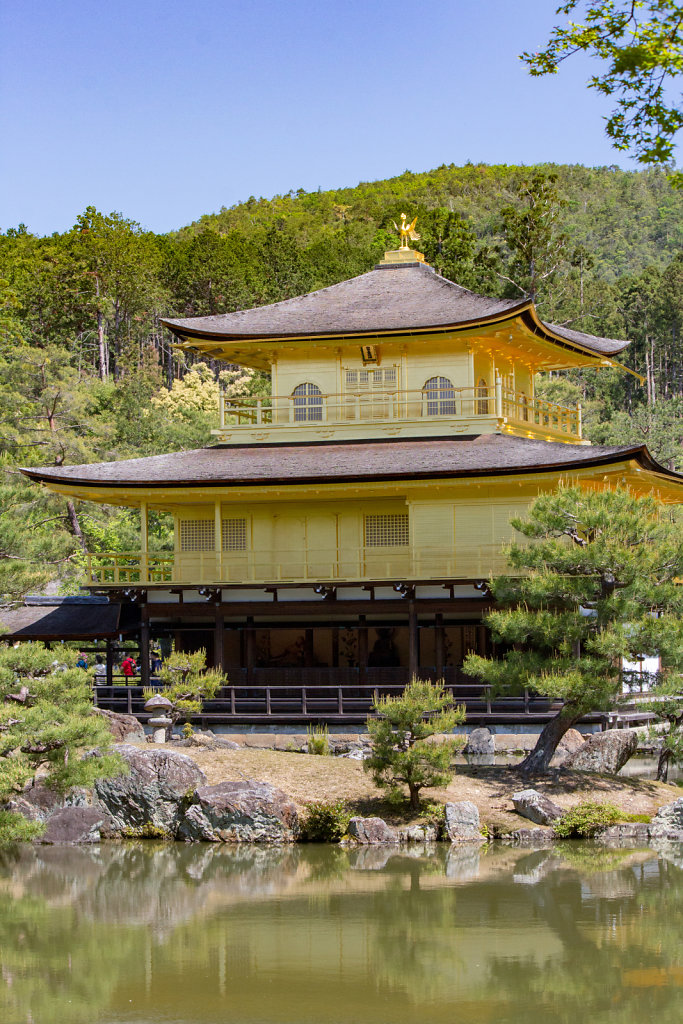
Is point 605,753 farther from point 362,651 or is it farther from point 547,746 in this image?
point 362,651

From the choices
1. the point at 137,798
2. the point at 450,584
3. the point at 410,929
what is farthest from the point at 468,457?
the point at 410,929

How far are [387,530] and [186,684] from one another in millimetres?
7531

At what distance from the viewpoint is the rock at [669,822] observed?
20.5 m

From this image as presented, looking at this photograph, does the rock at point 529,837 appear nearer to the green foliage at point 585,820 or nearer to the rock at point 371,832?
the green foliage at point 585,820

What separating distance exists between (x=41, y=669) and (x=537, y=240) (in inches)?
1758

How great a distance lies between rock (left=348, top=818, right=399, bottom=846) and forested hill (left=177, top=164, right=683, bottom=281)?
6549cm

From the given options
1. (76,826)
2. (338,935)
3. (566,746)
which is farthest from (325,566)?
(338,935)

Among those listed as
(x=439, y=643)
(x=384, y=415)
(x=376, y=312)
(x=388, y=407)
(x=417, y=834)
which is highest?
(x=376, y=312)

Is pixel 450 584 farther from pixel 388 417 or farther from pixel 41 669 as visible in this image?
pixel 41 669

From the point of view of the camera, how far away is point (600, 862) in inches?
732

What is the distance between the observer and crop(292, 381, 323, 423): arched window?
3359 centimetres

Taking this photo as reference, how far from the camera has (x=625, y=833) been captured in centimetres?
2055

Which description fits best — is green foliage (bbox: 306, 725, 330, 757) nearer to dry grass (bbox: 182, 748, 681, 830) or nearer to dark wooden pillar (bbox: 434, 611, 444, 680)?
dry grass (bbox: 182, 748, 681, 830)

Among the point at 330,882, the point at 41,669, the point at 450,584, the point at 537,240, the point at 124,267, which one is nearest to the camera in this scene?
the point at 330,882
